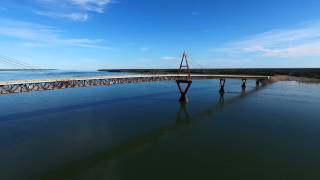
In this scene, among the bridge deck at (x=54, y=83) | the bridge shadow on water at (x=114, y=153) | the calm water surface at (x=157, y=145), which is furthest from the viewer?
the bridge deck at (x=54, y=83)

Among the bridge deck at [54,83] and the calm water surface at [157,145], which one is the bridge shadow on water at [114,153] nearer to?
the calm water surface at [157,145]

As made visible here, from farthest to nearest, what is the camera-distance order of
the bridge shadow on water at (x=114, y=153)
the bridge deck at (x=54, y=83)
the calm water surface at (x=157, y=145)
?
1. the bridge deck at (x=54, y=83)
2. the calm water surface at (x=157, y=145)
3. the bridge shadow on water at (x=114, y=153)

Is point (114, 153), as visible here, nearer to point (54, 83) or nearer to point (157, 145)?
point (157, 145)

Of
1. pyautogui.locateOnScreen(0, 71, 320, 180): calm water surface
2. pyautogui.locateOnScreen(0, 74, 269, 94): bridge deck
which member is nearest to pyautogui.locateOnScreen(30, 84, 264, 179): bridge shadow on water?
pyautogui.locateOnScreen(0, 71, 320, 180): calm water surface

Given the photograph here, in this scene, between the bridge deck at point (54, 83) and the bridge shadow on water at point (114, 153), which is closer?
the bridge shadow on water at point (114, 153)

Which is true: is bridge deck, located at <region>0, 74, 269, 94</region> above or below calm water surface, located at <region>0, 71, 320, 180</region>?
above

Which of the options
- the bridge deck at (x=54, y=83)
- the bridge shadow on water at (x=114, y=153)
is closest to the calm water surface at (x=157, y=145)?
the bridge shadow on water at (x=114, y=153)

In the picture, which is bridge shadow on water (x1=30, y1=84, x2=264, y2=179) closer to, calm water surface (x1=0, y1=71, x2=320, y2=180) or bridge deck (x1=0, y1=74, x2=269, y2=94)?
calm water surface (x1=0, y1=71, x2=320, y2=180)

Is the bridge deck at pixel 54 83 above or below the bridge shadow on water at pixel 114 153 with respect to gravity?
above
